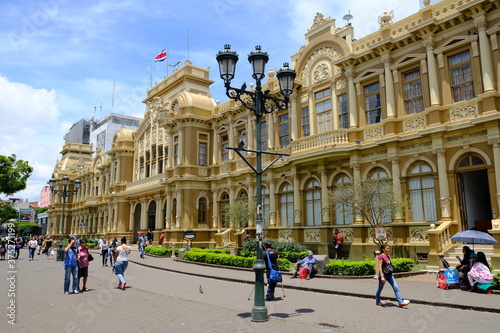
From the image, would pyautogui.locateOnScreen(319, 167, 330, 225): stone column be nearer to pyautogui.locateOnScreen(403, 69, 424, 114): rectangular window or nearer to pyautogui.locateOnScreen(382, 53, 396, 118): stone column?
pyautogui.locateOnScreen(382, 53, 396, 118): stone column

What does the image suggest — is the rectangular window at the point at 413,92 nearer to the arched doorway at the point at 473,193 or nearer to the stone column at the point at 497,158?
the arched doorway at the point at 473,193

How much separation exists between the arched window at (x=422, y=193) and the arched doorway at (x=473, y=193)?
1.20 m

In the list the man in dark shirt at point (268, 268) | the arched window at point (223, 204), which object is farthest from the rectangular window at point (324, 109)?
the man in dark shirt at point (268, 268)

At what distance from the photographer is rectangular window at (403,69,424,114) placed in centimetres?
1981

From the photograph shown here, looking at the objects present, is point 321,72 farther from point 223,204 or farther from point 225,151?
point 223,204

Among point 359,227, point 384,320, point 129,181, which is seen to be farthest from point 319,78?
point 129,181

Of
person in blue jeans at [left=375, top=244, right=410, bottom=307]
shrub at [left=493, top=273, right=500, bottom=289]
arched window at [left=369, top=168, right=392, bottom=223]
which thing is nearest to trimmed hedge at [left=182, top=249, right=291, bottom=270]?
arched window at [left=369, top=168, right=392, bottom=223]

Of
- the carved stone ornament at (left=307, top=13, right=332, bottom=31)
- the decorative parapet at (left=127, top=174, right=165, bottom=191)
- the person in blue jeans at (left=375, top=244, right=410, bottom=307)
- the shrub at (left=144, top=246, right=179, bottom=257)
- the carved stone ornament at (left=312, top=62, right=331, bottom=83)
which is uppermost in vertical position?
the carved stone ornament at (left=307, top=13, right=332, bottom=31)

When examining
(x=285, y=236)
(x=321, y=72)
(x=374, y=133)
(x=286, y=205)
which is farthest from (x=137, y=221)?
(x=374, y=133)

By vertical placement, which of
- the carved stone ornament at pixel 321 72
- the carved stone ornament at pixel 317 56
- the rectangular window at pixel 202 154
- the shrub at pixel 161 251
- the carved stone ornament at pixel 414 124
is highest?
the carved stone ornament at pixel 317 56

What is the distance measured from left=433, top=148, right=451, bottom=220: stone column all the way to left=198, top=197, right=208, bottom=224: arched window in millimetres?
19035

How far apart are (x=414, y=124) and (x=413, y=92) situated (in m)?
1.82

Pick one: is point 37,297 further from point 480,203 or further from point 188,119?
point 188,119

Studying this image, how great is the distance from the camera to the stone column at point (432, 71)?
18500 mm
